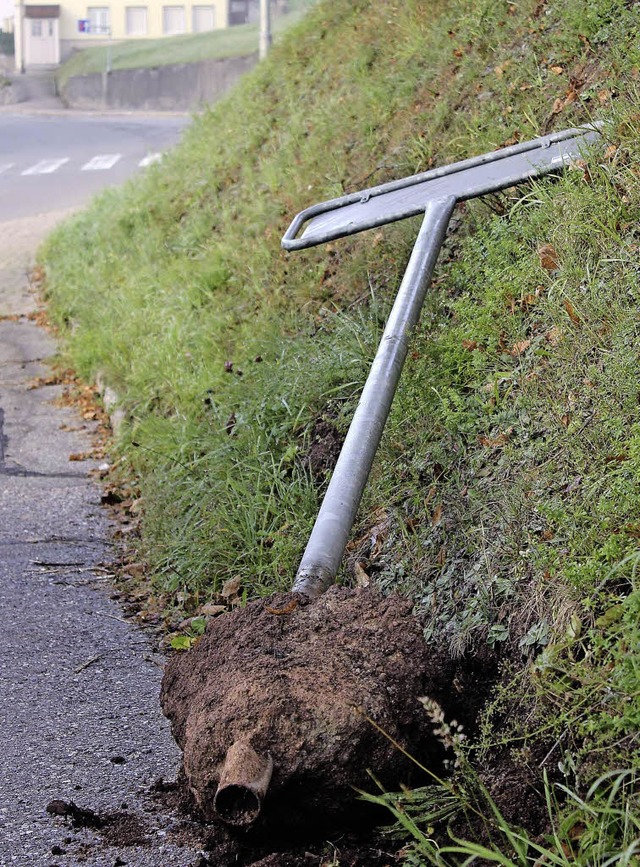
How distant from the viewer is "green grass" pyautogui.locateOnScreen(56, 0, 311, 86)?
166ft

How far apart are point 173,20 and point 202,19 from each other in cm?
195

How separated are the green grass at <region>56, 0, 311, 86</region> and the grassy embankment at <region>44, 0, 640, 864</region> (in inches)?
1709

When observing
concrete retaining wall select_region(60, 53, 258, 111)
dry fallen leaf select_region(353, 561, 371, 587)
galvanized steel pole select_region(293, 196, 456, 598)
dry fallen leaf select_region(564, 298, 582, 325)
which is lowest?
concrete retaining wall select_region(60, 53, 258, 111)

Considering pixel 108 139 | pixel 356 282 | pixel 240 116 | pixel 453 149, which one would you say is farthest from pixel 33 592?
pixel 108 139

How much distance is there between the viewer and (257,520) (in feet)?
14.7

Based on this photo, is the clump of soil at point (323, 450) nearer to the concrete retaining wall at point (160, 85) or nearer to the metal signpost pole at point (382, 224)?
the metal signpost pole at point (382, 224)

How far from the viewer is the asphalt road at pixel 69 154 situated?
19.2m

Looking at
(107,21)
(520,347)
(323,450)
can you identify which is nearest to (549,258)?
(520,347)

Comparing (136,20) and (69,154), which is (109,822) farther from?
(136,20)

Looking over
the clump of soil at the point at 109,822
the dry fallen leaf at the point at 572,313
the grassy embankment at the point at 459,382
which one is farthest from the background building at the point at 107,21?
the clump of soil at the point at 109,822

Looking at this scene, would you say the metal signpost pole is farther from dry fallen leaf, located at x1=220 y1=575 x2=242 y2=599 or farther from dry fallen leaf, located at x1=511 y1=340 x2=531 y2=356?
dry fallen leaf, located at x1=220 y1=575 x2=242 y2=599

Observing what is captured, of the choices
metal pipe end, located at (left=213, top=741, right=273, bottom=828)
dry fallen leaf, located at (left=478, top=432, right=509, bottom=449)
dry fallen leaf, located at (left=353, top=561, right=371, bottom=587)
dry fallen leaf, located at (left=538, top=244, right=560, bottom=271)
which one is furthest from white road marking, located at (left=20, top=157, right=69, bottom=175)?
metal pipe end, located at (left=213, top=741, right=273, bottom=828)

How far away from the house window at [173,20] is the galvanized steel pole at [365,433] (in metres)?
70.2

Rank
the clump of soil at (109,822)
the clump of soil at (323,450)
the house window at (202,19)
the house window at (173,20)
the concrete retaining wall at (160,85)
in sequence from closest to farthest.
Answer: the clump of soil at (109,822)
the clump of soil at (323,450)
the concrete retaining wall at (160,85)
the house window at (173,20)
the house window at (202,19)
